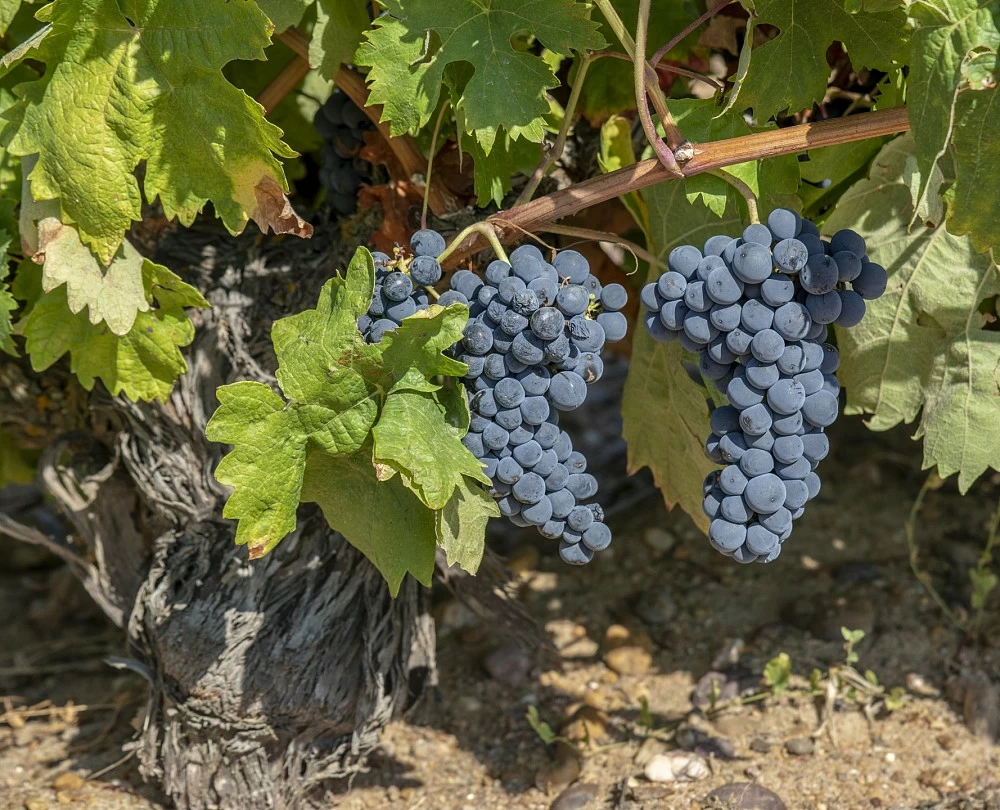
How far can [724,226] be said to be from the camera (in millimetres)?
1562

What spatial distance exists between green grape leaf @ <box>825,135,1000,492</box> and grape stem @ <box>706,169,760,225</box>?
28cm

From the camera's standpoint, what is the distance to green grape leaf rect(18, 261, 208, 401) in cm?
161

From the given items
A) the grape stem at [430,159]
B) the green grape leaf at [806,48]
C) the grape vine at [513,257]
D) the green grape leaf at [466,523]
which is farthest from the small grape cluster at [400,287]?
the green grape leaf at [806,48]

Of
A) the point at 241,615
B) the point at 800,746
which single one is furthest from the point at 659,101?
the point at 800,746

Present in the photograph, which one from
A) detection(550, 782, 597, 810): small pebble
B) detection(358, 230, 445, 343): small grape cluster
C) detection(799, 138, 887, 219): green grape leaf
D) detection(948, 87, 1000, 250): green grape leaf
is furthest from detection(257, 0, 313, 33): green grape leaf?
detection(550, 782, 597, 810): small pebble

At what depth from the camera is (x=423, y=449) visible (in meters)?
1.24

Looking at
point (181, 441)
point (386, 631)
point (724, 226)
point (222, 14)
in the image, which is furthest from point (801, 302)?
point (181, 441)

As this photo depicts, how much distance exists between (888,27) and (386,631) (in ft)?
4.02

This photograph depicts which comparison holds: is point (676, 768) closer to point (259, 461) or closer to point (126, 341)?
point (259, 461)

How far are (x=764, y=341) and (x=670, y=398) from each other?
0.40m

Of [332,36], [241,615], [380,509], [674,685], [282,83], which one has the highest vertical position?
[332,36]

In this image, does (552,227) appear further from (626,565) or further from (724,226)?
(626,565)

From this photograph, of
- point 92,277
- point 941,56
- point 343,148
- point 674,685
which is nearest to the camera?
point 941,56

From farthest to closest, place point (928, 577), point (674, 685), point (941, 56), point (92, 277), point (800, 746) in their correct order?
1. point (928, 577)
2. point (674, 685)
3. point (800, 746)
4. point (92, 277)
5. point (941, 56)
